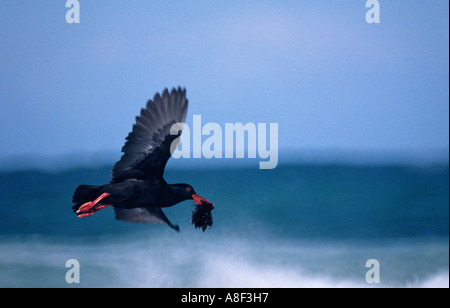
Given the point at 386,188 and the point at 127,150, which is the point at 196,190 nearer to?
the point at 127,150

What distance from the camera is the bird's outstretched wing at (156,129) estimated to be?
5176 mm

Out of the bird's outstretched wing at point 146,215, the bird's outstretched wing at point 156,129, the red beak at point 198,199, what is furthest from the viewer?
the bird's outstretched wing at point 146,215

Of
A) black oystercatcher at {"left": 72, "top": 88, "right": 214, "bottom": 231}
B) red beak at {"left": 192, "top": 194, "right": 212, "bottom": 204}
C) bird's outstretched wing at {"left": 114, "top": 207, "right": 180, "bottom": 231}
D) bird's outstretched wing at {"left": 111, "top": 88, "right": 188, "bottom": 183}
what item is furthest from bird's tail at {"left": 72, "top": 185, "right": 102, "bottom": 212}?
red beak at {"left": 192, "top": 194, "right": 212, "bottom": 204}

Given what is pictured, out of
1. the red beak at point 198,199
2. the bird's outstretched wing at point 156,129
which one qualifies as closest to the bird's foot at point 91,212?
the bird's outstretched wing at point 156,129

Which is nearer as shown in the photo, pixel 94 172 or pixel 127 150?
pixel 127 150

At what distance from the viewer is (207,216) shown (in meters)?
5.38

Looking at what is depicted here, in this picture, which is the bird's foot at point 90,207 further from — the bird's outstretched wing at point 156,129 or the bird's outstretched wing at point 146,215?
the bird's outstretched wing at point 156,129

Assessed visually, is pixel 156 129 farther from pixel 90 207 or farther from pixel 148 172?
pixel 90 207

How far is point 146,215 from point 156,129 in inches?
34.5

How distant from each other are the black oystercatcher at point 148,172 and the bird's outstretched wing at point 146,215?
11 cm

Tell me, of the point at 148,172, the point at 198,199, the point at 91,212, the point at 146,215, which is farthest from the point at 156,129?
the point at 91,212
